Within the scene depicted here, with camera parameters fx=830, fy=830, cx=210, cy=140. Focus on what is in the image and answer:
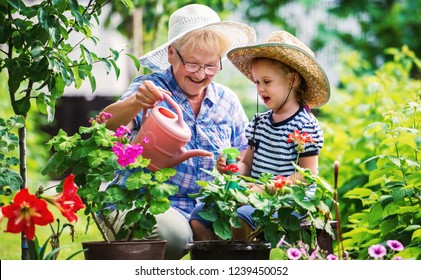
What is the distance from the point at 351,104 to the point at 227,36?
2625mm

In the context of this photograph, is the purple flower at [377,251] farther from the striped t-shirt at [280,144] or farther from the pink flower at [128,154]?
→ the pink flower at [128,154]

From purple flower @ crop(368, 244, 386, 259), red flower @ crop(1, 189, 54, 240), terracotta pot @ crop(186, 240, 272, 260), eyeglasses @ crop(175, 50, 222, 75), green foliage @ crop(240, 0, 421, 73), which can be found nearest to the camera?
red flower @ crop(1, 189, 54, 240)

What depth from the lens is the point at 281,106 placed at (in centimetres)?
302

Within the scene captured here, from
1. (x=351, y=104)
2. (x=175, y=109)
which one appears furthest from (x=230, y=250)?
(x=351, y=104)

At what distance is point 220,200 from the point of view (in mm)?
2494

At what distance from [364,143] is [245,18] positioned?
7.54m

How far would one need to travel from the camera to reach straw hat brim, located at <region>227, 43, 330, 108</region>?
292 cm

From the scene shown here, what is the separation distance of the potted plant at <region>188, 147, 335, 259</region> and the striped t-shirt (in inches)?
11.6

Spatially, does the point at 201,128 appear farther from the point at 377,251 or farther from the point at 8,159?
the point at 377,251

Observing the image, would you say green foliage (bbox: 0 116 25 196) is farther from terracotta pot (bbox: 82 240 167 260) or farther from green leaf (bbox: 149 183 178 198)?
green leaf (bbox: 149 183 178 198)

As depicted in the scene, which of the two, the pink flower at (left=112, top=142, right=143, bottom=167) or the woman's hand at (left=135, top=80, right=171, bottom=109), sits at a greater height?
the woman's hand at (left=135, top=80, right=171, bottom=109)

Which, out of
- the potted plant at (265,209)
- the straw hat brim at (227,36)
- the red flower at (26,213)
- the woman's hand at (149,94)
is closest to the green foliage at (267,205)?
the potted plant at (265,209)

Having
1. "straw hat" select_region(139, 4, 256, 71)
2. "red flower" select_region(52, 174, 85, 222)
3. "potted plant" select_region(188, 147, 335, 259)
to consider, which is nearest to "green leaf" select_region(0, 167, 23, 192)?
"red flower" select_region(52, 174, 85, 222)
